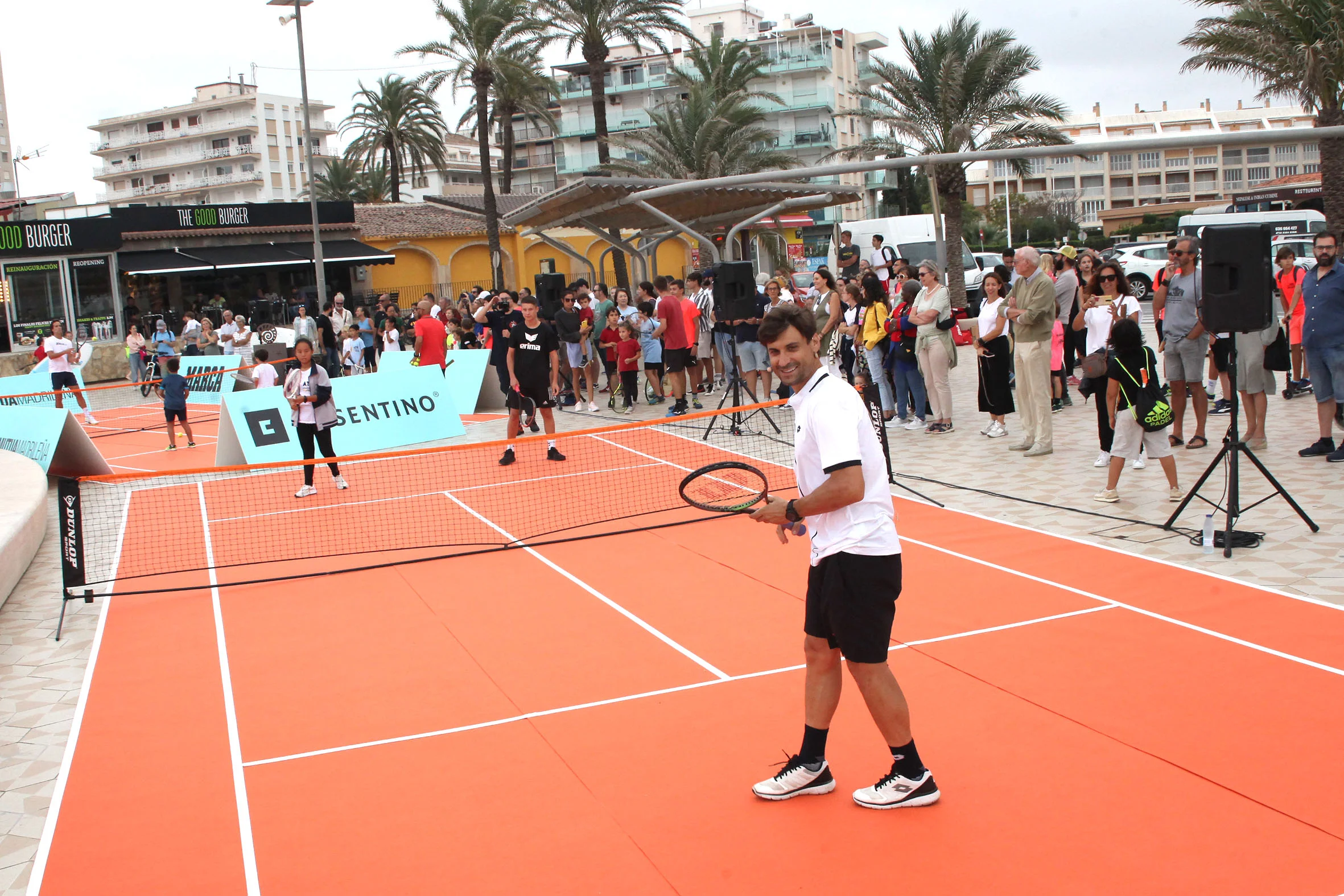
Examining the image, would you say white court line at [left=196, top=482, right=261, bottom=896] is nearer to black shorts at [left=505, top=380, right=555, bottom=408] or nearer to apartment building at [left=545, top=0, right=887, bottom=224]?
black shorts at [left=505, top=380, right=555, bottom=408]

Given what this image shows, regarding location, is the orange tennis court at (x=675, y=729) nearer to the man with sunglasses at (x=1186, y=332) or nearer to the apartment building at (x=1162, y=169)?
the man with sunglasses at (x=1186, y=332)

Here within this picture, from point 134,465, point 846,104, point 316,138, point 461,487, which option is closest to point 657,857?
point 461,487

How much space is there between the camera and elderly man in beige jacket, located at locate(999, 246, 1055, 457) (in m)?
11.2

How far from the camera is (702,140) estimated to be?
39.4m

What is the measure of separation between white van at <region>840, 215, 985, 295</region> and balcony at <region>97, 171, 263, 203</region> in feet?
276

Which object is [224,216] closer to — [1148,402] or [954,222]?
[954,222]

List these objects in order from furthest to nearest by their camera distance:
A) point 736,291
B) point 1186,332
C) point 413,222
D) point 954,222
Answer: point 413,222 < point 954,222 < point 736,291 < point 1186,332

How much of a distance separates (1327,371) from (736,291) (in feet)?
22.3

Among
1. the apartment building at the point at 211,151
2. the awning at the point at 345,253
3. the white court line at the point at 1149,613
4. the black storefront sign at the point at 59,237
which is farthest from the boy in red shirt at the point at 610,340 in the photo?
the apartment building at the point at 211,151

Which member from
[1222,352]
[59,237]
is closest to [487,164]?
[59,237]

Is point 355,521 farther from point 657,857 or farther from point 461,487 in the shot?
point 657,857

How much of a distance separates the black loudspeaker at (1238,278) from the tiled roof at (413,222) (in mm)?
41520

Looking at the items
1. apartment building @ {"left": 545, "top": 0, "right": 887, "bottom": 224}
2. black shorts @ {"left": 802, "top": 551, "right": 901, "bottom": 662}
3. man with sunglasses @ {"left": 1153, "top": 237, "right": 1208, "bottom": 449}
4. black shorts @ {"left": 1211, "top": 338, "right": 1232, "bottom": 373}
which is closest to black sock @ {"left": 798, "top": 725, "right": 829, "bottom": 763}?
black shorts @ {"left": 802, "top": 551, "right": 901, "bottom": 662}

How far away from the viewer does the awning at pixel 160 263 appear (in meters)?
36.7
